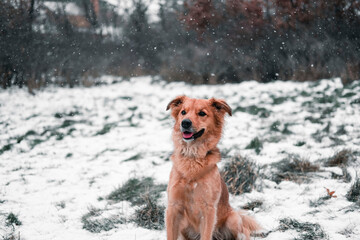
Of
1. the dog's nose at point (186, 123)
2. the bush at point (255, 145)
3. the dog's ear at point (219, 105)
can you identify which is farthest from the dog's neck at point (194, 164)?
the bush at point (255, 145)

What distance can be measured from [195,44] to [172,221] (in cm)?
1047

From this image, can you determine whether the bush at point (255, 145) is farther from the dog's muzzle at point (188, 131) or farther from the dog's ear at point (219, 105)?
the dog's muzzle at point (188, 131)

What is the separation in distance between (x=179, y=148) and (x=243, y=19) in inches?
375

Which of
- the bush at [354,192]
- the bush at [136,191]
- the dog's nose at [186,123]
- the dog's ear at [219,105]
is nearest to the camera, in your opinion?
the dog's nose at [186,123]

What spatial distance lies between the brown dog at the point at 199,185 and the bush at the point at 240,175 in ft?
2.91

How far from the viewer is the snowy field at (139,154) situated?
2893mm

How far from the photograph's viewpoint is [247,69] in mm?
10609

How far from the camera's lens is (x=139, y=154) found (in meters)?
5.05

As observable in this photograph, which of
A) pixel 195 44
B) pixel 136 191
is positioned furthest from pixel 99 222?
pixel 195 44

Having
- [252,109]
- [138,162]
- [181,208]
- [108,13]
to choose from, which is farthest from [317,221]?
[108,13]

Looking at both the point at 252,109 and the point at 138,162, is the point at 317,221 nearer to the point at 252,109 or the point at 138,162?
the point at 138,162

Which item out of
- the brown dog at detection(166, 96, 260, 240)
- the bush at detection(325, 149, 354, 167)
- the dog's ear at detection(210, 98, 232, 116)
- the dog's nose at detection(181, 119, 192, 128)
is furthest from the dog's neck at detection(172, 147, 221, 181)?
the bush at detection(325, 149, 354, 167)

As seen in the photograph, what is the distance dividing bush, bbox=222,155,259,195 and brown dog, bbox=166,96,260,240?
886mm

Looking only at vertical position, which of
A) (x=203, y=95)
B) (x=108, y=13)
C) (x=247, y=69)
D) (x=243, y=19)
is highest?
(x=108, y=13)
